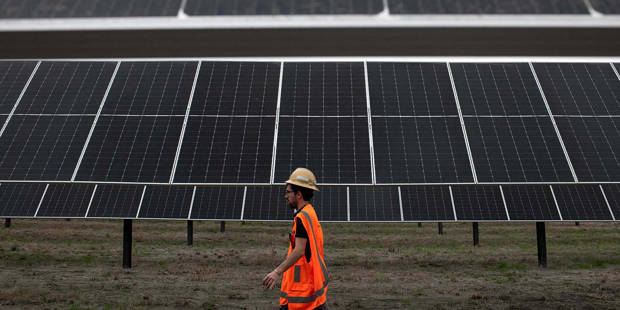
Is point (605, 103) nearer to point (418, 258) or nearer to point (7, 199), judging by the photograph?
point (418, 258)

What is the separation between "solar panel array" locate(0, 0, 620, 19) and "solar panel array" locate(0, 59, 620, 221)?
166 cm

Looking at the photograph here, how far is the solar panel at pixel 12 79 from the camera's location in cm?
1536

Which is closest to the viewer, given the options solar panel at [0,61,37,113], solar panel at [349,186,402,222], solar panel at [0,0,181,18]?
solar panel at [349,186,402,222]

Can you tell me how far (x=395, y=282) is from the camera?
49.2ft

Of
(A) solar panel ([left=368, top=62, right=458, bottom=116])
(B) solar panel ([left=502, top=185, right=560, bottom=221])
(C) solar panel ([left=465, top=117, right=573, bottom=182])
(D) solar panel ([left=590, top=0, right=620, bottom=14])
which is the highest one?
(D) solar panel ([left=590, top=0, right=620, bottom=14])

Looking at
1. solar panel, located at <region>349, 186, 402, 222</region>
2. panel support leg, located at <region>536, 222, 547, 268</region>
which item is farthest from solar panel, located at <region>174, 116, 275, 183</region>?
panel support leg, located at <region>536, 222, 547, 268</region>

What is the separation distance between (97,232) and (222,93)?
18335mm

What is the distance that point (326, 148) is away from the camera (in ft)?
43.9

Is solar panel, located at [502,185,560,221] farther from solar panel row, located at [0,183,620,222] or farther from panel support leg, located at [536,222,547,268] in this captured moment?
panel support leg, located at [536,222,547,268]

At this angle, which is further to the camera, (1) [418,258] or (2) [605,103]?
(1) [418,258]

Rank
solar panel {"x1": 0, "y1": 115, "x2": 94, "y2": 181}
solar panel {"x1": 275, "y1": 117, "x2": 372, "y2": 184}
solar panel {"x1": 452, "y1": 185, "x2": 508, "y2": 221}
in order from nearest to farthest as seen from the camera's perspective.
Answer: solar panel {"x1": 275, "y1": 117, "x2": 372, "y2": 184} → solar panel {"x1": 0, "y1": 115, "x2": 94, "y2": 181} → solar panel {"x1": 452, "y1": 185, "x2": 508, "y2": 221}

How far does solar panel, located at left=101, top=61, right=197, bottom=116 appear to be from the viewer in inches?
582

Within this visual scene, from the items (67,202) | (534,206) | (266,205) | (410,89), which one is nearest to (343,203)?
(266,205)

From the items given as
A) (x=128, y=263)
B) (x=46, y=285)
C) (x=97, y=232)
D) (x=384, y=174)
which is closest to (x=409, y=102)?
(x=384, y=174)
